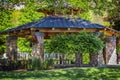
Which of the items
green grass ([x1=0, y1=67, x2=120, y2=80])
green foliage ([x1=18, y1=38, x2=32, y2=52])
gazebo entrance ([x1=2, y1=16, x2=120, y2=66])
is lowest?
green grass ([x1=0, y1=67, x2=120, y2=80])

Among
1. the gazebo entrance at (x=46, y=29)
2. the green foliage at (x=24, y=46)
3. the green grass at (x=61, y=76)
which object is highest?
the gazebo entrance at (x=46, y=29)

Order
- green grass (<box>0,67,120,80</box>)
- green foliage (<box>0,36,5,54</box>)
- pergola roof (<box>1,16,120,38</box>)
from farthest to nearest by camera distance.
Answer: green foliage (<box>0,36,5,54</box>)
pergola roof (<box>1,16,120,38</box>)
green grass (<box>0,67,120,80</box>)

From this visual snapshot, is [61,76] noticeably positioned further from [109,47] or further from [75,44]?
[109,47]

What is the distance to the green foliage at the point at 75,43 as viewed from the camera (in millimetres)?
23281

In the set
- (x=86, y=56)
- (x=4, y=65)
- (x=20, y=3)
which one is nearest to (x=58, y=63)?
(x=86, y=56)

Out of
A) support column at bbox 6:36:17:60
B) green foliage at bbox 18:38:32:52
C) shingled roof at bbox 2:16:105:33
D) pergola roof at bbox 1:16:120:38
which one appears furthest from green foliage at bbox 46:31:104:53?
green foliage at bbox 18:38:32:52

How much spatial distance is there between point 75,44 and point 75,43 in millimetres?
70

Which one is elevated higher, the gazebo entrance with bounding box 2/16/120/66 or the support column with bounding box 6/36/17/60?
the gazebo entrance with bounding box 2/16/120/66

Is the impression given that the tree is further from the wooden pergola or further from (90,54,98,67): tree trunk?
(90,54,98,67): tree trunk

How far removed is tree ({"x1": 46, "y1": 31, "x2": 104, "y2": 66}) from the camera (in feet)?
76.4

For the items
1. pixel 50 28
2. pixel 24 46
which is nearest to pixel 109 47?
pixel 50 28

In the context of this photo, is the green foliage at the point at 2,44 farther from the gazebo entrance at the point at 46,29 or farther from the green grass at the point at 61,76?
the green grass at the point at 61,76

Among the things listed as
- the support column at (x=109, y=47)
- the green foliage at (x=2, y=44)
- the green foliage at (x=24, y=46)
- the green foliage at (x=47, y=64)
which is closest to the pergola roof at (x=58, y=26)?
the support column at (x=109, y=47)

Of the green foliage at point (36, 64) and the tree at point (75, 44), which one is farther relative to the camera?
the tree at point (75, 44)
